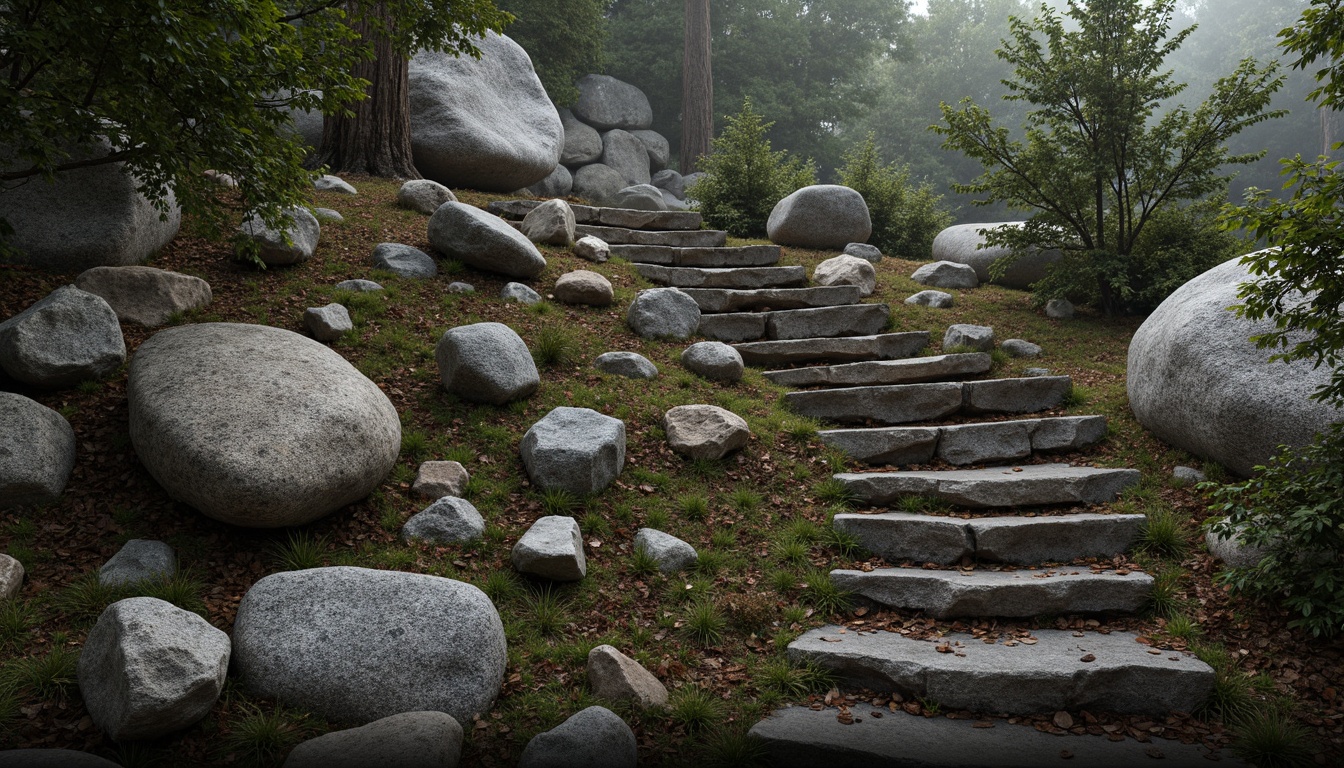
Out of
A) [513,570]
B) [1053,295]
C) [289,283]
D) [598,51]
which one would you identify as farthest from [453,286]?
[598,51]

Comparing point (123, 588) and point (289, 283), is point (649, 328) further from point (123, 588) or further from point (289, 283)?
point (123, 588)

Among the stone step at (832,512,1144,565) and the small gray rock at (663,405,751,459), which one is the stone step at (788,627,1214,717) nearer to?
the stone step at (832,512,1144,565)

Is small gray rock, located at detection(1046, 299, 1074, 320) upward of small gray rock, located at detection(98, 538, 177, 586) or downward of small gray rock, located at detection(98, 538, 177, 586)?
upward

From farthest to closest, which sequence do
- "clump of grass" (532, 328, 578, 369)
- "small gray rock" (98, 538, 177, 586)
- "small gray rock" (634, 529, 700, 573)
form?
"clump of grass" (532, 328, 578, 369) → "small gray rock" (634, 529, 700, 573) → "small gray rock" (98, 538, 177, 586)

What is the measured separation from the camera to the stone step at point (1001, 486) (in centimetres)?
509

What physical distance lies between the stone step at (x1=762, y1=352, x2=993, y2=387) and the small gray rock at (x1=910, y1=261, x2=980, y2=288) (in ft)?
9.81

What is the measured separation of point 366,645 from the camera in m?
3.38

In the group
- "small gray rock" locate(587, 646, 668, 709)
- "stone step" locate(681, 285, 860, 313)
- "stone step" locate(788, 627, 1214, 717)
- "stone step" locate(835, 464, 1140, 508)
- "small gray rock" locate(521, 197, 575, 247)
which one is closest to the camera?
"small gray rock" locate(587, 646, 668, 709)

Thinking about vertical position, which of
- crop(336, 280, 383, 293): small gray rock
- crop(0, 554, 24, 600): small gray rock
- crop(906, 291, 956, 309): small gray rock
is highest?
crop(906, 291, 956, 309): small gray rock

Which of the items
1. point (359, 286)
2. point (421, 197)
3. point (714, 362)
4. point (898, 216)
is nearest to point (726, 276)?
point (714, 362)

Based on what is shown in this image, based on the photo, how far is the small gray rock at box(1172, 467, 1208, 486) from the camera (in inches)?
201

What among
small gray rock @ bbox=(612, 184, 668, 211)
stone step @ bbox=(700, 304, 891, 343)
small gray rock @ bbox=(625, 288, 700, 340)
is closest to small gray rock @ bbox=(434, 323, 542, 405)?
small gray rock @ bbox=(625, 288, 700, 340)

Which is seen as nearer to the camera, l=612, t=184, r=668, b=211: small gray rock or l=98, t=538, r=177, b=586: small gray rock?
l=98, t=538, r=177, b=586: small gray rock

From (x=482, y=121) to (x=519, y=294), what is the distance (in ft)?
17.0
